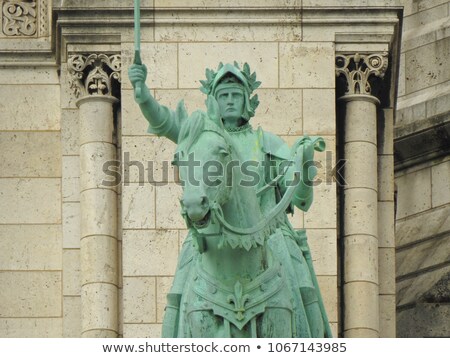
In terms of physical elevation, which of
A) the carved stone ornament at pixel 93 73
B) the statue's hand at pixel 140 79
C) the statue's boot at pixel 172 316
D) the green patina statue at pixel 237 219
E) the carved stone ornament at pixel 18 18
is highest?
the carved stone ornament at pixel 18 18

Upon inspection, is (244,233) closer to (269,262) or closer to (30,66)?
(269,262)

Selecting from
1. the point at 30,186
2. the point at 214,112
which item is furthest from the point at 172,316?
the point at 30,186

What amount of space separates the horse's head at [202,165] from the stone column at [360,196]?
4.97 meters

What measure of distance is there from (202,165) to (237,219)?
0.92 m

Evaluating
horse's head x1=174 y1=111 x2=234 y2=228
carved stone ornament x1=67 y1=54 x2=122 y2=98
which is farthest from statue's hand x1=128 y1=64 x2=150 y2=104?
carved stone ornament x1=67 y1=54 x2=122 y2=98

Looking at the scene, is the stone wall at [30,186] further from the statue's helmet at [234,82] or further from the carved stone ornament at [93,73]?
the statue's helmet at [234,82]

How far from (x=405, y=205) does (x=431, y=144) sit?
711mm

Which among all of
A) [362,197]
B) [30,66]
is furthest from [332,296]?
[30,66]

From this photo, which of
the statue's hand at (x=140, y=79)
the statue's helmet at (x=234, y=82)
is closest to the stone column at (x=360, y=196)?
the statue's helmet at (x=234, y=82)

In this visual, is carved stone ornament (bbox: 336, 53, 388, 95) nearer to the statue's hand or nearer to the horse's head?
the statue's hand

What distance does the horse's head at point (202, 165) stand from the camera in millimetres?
36062

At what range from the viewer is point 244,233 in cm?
3681

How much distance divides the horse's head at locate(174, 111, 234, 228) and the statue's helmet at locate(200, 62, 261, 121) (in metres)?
1.30

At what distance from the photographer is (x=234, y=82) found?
38.2m
